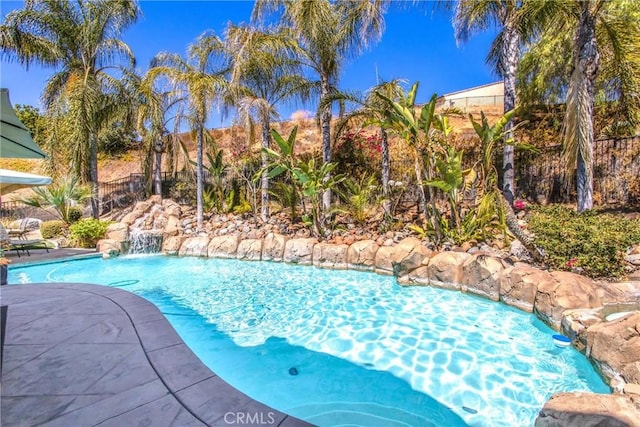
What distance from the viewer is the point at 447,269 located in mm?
6516

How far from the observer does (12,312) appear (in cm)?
409

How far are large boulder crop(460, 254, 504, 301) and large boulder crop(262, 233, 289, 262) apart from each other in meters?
5.13

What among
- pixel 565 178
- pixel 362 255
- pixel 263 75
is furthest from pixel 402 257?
pixel 263 75

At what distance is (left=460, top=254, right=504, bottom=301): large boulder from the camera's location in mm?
5816

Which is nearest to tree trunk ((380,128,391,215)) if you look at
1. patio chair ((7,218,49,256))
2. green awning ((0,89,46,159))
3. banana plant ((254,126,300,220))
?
banana plant ((254,126,300,220))

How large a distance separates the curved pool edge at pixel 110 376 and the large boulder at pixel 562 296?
4.28m

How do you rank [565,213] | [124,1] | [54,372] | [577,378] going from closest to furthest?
[54,372], [577,378], [565,213], [124,1]

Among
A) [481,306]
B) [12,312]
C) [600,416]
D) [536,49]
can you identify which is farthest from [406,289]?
[536,49]

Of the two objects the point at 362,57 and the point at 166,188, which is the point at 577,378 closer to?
the point at 362,57

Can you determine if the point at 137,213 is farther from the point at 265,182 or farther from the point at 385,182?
the point at 385,182

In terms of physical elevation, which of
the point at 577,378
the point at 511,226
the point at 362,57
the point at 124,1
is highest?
the point at 124,1

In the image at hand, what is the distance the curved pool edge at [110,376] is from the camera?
2215mm

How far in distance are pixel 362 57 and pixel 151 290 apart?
372 inches

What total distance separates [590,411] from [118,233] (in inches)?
522
